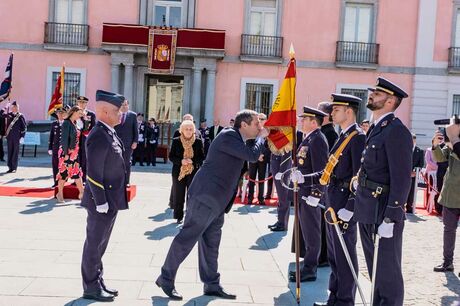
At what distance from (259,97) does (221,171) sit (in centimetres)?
1950

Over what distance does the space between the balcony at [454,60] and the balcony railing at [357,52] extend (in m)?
3.25

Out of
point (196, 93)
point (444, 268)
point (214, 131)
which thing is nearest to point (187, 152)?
point (444, 268)

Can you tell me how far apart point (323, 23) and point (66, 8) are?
11648mm

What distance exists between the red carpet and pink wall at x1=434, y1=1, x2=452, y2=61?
17.9 metres

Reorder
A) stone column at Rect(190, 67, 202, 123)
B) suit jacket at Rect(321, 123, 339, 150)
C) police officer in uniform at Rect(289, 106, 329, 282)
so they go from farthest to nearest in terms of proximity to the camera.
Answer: stone column at Rect(190, 67, 202, 123)
suit jacket at Rect(321, 123, 339, 150)
police officer in uniform at Rect(289, 106, 329, 282)

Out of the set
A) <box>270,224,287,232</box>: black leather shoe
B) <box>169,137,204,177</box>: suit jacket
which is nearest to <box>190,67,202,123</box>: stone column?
<box>169,137,204,177</box>: suit jacket

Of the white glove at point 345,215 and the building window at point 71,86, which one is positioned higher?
the building window at point 71,86

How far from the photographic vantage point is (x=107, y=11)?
23922mm

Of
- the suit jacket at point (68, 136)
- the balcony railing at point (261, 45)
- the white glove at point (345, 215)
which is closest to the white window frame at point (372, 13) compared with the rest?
the balcony railing at point (261, 45)

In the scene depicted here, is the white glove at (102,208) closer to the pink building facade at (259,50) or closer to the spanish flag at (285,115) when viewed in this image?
the spanish flag at (285,115)

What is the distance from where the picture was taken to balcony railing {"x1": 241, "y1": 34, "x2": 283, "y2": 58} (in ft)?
79.2

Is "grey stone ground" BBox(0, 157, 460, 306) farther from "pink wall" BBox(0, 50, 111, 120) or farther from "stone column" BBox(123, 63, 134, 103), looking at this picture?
"pink wall" BBox(0, 50, 111, 120)

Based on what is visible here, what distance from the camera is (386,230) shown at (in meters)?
4.27

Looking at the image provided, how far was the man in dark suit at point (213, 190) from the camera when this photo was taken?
524 centimetres
